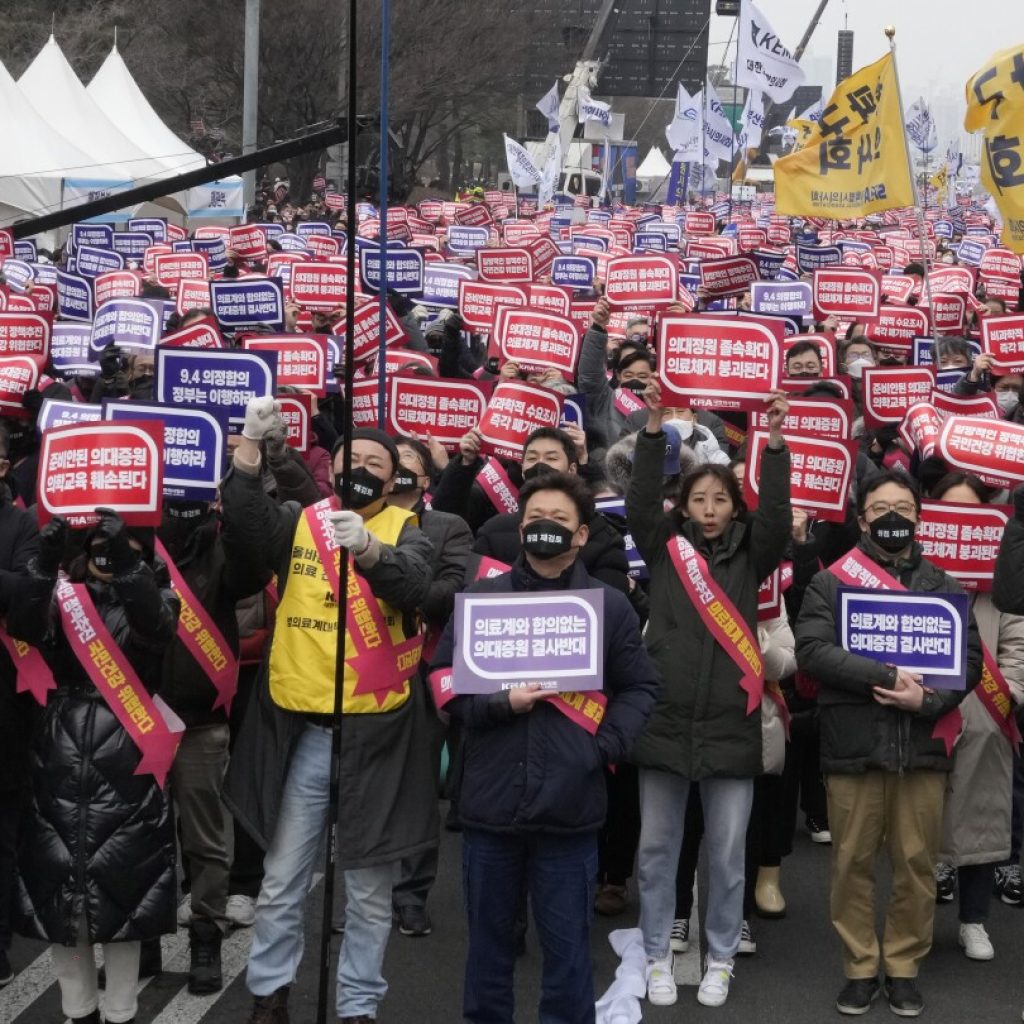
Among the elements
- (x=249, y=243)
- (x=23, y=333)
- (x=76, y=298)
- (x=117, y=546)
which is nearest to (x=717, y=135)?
(x=249, y=243)

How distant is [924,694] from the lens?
595 centimetres

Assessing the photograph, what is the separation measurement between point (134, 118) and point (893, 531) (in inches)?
1060

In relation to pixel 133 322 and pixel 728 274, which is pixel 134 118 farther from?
pixel 133 322

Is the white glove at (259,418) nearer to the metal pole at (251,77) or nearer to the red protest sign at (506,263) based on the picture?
the red protest sign at (506,263)

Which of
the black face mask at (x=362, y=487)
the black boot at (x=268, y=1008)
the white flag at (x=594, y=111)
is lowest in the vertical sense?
the black boot at (x=268, y=1008)

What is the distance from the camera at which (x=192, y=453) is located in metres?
6.20

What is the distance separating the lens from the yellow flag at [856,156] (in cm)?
1209

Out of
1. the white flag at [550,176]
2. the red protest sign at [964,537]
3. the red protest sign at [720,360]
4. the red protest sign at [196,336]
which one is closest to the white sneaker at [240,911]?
the red protest sign at [720,360]

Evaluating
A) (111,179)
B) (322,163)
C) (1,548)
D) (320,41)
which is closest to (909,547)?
(1,548)

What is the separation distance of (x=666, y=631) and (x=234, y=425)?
2237 millimetres

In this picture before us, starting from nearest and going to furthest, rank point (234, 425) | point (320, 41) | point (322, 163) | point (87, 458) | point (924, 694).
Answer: point (87, 458) → point (924, 694) → point (234, 425) → point (320, 41) → point (322, 163)

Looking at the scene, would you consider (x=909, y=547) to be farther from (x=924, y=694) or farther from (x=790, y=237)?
(x=790, y=237)

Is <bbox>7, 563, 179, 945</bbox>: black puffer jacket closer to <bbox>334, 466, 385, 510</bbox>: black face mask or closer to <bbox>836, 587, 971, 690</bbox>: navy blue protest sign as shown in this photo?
<bbox>334, 466, 385, 510</bbox>: black face mask

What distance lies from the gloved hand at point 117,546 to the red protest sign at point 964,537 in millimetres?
2973
